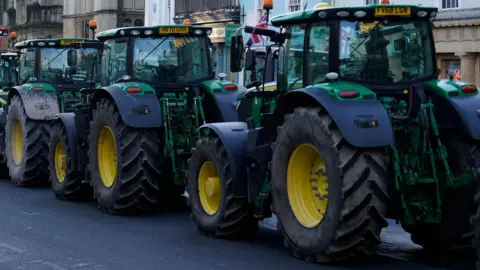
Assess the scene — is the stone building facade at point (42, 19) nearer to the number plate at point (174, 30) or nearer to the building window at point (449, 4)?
the building window at point (449, 4)

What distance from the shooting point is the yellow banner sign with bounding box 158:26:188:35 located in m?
15.7

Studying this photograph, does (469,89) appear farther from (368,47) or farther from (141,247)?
(141,247)

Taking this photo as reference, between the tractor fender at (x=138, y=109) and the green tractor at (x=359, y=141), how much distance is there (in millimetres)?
2679

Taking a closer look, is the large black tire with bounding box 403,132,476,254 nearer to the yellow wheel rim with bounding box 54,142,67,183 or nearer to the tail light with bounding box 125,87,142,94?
the tail light with bounding box 125,87,142,94

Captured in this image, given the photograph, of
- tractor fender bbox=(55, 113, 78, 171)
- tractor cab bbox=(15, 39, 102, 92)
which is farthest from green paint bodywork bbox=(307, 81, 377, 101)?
tractor cab bbox=(15, 39, 102, 92)

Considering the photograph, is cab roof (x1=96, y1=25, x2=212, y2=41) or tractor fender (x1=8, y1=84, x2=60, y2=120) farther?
tractor fender (x1=8, y1=84, x2=60, y2=120)

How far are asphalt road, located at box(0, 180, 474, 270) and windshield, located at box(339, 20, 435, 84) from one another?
Answer: 73.7 inches

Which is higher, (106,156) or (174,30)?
(174,30)

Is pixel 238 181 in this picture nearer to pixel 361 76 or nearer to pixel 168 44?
pixel 361 76

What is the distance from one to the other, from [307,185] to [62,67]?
10.2 metres

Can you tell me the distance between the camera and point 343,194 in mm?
10195

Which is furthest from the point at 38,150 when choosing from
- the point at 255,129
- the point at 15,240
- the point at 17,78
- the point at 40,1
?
the point at 40,1

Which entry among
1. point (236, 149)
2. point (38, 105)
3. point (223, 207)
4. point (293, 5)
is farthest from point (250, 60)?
point (293, 5)

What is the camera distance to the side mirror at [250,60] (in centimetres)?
1247
